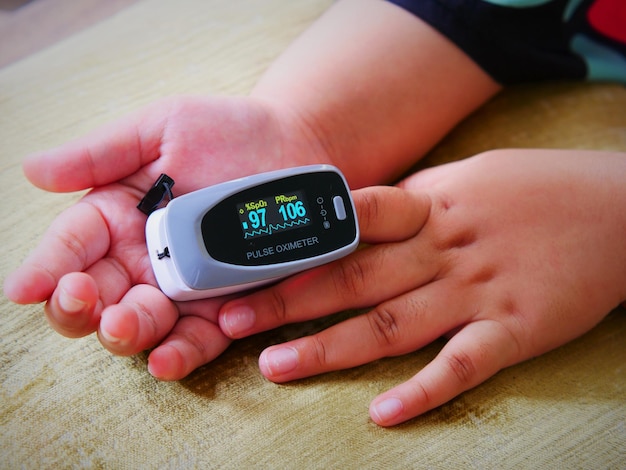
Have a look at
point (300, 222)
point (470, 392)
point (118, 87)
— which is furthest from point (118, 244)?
point (470, 392)

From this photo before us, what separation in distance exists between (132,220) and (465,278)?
462 mm

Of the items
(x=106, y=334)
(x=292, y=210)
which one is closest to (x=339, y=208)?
(x=292, y=210)

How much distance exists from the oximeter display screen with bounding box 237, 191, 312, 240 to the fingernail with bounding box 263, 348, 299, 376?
0.15 m

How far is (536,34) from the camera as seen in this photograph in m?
0.99

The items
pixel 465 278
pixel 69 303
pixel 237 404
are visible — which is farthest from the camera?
pixel 465 278

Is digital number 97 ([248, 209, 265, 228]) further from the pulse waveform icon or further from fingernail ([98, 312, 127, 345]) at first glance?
fingernail ([98, 312, 127, 345])

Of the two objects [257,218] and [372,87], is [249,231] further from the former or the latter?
[372,87]

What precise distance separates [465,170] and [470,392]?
338mm

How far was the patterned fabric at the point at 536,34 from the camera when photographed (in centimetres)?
95

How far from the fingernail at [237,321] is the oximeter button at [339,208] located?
6.6 inches

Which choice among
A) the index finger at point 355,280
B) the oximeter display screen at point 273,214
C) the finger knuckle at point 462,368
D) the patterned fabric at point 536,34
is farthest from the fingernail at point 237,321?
the patterned fabric at point 536,34

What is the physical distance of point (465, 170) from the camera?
2.86 feet

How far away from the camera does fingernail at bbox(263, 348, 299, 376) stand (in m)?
0.69

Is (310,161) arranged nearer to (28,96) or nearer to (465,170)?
(465,170)
